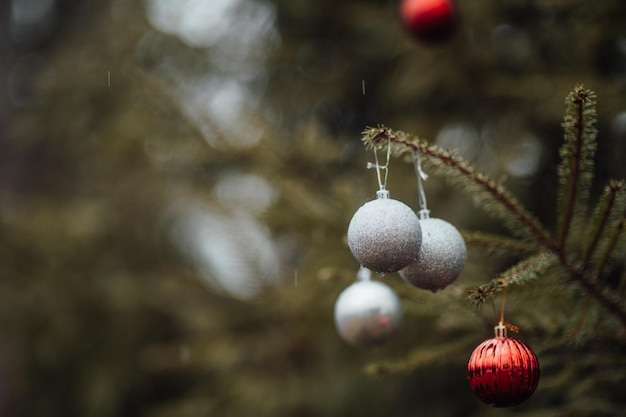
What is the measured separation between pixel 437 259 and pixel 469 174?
176 millimetres

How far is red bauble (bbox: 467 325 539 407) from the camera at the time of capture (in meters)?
1.09

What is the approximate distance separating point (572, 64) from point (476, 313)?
142 centimetres

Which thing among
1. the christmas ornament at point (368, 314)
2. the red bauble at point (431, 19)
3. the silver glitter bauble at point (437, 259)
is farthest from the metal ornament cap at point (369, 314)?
the red bauble at point (431, 19)

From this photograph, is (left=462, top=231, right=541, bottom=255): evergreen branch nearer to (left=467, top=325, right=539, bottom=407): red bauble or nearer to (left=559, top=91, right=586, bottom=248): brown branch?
(left=559, top=91, right=586, bottom=248): brown branch

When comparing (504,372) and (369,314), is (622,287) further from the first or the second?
(369,314)

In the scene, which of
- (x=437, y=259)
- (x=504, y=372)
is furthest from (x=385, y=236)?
(x=504, y=372)

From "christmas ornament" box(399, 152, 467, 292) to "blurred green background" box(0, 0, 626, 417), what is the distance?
1.44 ft

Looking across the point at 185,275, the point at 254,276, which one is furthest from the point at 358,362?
the point at 185,275

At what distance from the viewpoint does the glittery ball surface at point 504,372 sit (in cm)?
109

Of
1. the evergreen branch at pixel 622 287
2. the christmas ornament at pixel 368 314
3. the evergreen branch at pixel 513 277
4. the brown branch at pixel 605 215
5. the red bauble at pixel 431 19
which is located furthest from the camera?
the red bauble at pixel 431 19

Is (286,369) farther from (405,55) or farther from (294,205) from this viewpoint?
(405,55)

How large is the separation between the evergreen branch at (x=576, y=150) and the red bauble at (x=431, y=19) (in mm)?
982

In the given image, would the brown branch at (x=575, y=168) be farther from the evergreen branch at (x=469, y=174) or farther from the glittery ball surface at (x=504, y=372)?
the glittery ball surface at (x=504, y=372)

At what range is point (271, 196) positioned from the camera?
2664mm
